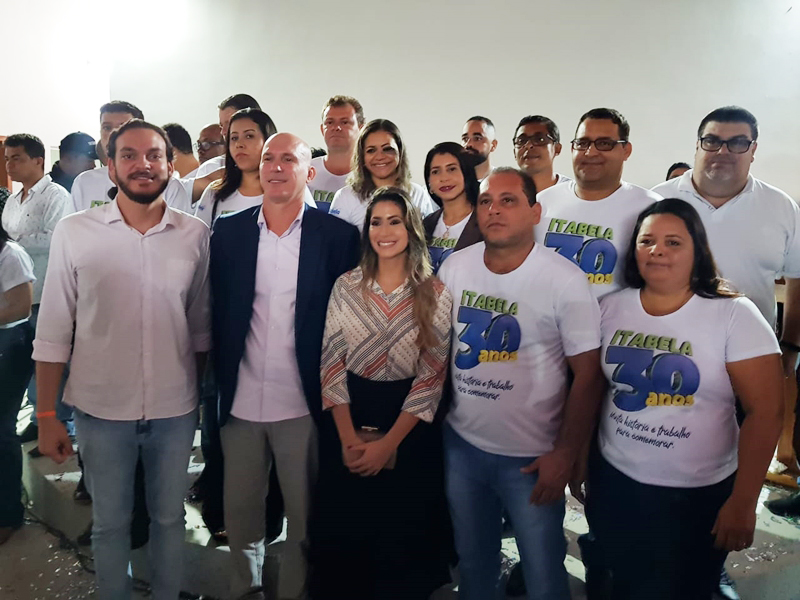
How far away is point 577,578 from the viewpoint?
81.9 inches

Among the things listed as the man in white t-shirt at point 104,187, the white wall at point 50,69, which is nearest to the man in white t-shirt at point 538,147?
the man in white t-shirt at point 104,187

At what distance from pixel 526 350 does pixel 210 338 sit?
1030 mm

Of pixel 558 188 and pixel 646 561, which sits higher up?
pixel 558 188

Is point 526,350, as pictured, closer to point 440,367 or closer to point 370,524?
point 440,367

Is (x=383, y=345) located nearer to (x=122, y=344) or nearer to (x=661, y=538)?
(x=122, y=344)

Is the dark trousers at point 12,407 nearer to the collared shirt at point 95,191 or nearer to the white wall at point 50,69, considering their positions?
the collared shirt at point 95,191

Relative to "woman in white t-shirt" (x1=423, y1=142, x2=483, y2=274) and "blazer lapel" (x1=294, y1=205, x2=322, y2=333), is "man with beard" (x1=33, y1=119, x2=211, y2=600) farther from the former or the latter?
"woman in white t-shirt" (x1=423, y1=142, x2=483, y2=274)

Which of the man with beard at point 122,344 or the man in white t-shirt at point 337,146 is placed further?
the man in white t-shirt at point 337,146

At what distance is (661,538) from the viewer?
4.54 feet

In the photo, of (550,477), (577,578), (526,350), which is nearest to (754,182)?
(526,350)

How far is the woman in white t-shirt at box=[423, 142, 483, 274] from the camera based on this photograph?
A: 2.01m

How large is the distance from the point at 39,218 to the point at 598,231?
10.5 feet

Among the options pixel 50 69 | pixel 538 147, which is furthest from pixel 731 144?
pixel 50 69

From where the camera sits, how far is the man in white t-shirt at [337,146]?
2613mm
